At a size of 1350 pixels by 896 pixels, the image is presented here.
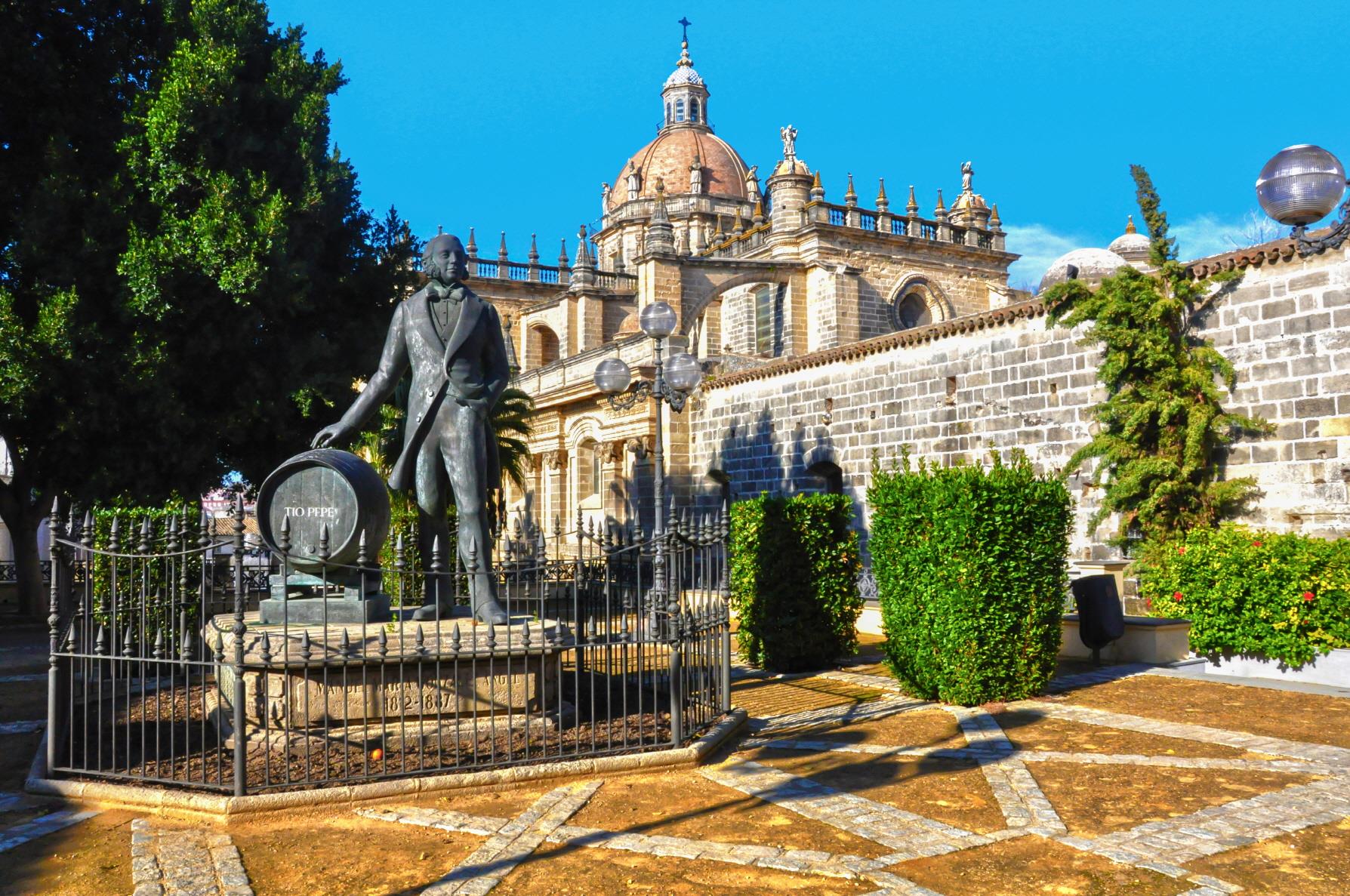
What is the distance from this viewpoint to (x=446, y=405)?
21.9ft

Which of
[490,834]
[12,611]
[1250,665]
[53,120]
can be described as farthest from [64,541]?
[12,611]

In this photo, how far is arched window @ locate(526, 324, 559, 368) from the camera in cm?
3716

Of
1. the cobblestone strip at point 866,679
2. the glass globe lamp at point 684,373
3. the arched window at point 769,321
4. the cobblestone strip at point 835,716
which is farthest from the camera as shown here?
the arched window at point 769,321

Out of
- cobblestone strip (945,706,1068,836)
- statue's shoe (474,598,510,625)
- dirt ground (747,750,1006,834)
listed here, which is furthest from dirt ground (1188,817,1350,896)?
statue's shoe (474,598,510,625)

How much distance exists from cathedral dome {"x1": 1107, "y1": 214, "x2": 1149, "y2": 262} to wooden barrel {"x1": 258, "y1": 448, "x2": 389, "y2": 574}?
52.3 feet

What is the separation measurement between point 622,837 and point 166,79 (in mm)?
13025

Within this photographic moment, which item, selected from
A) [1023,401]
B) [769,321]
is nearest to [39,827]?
[1023,401]

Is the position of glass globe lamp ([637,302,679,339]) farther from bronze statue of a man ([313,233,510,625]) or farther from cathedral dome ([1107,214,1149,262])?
cathedral dome ([1107,214,1149,262])

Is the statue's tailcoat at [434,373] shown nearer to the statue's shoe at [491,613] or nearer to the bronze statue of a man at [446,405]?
the bronze statue of a man at [446,405]

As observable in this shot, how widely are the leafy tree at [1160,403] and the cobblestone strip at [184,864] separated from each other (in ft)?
35.1

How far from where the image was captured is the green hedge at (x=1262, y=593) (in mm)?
8846

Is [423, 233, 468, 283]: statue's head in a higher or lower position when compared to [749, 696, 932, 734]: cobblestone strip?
higher

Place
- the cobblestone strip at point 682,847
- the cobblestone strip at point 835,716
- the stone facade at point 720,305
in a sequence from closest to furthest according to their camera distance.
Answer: the cobblestone strip at point 682,847 < the cobblestone strip at point 835,716 < the stone facade at point 720,305

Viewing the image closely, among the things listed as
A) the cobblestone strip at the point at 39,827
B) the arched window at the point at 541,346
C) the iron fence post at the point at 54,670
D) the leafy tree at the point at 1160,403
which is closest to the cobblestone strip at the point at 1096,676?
the leafy tree at the point at 1160,403
